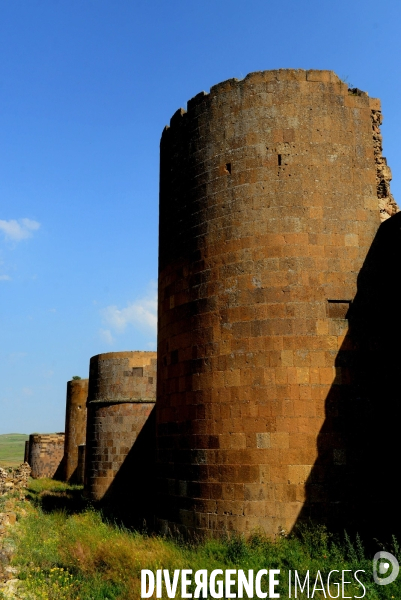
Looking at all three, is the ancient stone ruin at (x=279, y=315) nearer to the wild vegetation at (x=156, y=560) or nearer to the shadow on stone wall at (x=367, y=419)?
the shadow on stone wall at (x=367, y=419)

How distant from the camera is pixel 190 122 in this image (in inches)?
373

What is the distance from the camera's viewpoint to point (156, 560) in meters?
6.98

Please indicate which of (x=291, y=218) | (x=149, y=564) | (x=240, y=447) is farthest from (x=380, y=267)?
(x=149, y=564)

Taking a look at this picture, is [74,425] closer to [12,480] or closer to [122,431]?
[12,480]

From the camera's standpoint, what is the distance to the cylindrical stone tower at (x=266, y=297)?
24.2 feet

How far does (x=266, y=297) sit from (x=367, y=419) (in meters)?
2.22

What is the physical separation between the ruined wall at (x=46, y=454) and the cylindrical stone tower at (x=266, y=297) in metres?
22.4

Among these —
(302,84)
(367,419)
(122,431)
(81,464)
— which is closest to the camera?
(367,419)

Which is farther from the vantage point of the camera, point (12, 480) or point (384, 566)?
point (12, 480)

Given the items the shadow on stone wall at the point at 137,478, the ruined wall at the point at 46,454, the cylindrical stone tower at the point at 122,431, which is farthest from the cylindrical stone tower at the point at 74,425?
the shadow on stone wall at the point at 137,478

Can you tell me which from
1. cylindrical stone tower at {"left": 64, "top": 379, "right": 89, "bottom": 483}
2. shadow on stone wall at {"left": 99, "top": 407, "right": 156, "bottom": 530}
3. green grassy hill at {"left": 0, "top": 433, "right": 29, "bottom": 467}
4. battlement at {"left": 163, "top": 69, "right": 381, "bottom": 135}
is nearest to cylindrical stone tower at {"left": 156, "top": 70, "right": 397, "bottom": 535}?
battlement at {"left": 163, "top": 69, "right": 381, "bottom": 135}

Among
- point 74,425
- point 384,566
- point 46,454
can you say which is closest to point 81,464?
point 74,425

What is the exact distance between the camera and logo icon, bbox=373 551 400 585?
18.8ft

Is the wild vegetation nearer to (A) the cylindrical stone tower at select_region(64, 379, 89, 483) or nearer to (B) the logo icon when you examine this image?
(B) the logo icon
